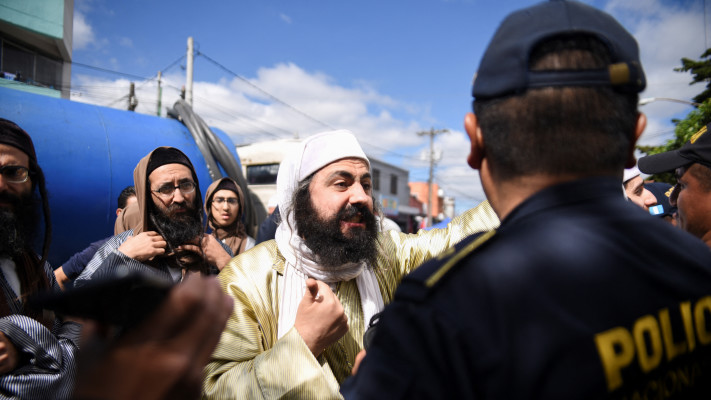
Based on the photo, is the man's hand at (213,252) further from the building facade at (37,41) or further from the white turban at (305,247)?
the building facade at (37,41)

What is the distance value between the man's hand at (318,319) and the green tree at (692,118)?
158 inches

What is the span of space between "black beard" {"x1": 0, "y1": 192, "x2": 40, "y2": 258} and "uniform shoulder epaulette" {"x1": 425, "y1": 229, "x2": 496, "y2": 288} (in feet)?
7.11

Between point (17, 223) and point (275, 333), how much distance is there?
4.76ft

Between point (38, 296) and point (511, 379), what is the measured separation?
722 mm

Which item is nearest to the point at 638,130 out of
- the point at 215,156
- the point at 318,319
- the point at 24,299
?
the point at 318,319

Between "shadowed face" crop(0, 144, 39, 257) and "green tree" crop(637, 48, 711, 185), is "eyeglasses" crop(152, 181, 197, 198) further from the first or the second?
"green tree" crop(637, 48, 711, 185)

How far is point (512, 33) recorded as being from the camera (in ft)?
2.66

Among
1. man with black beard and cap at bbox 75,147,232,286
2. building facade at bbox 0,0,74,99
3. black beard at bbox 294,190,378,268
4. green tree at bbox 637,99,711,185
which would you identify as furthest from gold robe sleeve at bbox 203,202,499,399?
building facade at bbox 0,0,74,99

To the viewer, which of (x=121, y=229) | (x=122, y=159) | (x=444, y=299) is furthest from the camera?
(x=122, y=159)

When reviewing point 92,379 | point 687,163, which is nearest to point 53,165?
point 92,379

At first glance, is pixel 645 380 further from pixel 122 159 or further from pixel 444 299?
pixel 122 159

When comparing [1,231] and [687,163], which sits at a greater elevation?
[687,163]

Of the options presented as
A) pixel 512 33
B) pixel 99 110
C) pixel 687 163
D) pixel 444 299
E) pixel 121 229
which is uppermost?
pixel 99 110

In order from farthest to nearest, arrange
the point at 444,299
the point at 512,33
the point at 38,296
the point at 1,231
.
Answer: the point at 1,231 < the point at 512,33 < the point at 444,299 < the point at 38,296
